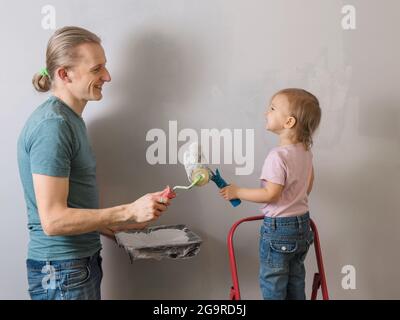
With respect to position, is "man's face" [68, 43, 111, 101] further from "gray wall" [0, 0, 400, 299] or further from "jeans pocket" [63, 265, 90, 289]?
"jeans pocket" [63, 265, 90, 289]

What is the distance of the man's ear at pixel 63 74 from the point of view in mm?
1354

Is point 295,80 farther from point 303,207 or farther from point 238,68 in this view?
point 303,207

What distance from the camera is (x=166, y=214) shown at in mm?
1750

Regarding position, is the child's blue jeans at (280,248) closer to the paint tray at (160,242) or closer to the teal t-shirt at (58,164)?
the paint tray at (160,242)

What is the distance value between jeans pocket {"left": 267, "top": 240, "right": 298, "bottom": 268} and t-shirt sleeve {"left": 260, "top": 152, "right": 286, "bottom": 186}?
0.67ft

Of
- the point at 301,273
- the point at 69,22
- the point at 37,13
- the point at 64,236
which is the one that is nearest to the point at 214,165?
the point at 301,273

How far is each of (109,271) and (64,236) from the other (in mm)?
484

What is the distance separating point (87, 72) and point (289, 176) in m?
0.72

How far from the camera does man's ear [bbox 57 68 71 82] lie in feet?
4.44

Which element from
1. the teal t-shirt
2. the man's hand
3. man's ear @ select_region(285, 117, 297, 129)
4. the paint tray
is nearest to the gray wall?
the paint tray

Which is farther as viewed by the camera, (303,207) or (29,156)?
(303,207)

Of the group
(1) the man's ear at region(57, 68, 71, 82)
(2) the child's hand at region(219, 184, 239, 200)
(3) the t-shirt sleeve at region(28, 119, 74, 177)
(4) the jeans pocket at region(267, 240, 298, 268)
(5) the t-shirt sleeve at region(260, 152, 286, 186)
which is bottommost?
(4) the jeans pocket at region(267, 240, 298, 268)

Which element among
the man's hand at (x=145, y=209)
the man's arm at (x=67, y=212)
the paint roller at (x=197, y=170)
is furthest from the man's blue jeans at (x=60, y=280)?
the paint roller at (x=197, y=170)

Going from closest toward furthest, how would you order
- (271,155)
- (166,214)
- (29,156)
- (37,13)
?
(29,156), (271,155), (37,13), (166,214)
